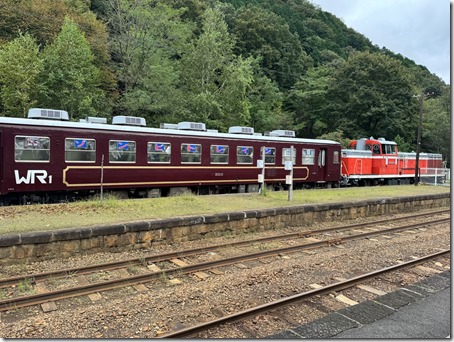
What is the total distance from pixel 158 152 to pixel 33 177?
470cm

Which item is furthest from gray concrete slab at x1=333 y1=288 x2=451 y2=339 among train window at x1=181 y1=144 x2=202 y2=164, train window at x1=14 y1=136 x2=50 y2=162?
train window at x1=181 y1=144 x2=202 y2=164

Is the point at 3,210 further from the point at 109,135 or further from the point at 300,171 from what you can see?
the point at 300,171

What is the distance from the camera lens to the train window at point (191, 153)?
16.6 meters

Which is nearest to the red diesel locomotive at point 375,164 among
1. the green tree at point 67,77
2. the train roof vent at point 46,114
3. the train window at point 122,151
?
the train window at point 122,151

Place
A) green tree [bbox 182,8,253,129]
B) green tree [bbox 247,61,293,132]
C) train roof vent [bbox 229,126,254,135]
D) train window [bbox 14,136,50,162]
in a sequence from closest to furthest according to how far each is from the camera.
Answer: train window [bbox 14,136,50,162]
train roof vent [bbox 229,126,254,135]
green tree [bbox 182,8,253,129]
green tree [bbox 247,61,293,132]

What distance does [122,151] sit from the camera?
14.9 meters

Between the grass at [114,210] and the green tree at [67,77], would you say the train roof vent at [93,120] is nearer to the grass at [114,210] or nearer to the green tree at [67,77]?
the grass at [114,210]

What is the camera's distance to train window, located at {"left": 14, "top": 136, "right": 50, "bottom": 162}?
12.4 m

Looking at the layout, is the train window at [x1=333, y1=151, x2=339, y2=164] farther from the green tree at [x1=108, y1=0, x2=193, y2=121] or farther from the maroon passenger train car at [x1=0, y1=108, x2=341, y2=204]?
the green tree at [x1=108, y1=0, x2=193, y2=121]

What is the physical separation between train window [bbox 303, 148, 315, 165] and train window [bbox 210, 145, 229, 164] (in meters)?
5.36

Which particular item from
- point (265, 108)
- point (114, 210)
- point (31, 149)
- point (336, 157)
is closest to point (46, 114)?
point (31, 149)

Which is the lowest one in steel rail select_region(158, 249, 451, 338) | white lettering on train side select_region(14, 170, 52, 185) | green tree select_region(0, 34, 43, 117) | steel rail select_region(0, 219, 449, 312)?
steel rail select_region(0, 219, 449, 312)

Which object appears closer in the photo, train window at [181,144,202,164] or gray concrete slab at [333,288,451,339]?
gray concrete slab at [333,288,451,339]

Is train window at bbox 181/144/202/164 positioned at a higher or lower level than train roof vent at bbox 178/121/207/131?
lower
